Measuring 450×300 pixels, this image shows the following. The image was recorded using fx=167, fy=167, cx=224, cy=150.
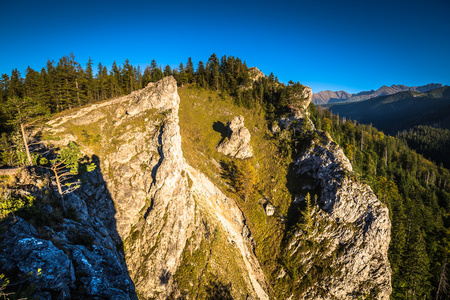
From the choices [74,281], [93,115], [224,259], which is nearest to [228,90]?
[93,115]

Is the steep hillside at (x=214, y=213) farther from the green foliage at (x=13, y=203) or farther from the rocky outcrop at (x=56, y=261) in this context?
the rocky outcrop at (x=56, y=261)

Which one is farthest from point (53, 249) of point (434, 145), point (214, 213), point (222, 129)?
point (434, 145)

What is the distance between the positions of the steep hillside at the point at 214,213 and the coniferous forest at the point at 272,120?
1073 centimetres

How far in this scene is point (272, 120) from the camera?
68000mm

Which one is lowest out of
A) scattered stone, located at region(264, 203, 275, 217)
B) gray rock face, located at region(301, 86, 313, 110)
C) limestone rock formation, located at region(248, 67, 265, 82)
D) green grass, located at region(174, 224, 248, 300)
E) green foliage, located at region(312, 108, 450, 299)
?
green foliage, located at region(312, 108, 450, 299)

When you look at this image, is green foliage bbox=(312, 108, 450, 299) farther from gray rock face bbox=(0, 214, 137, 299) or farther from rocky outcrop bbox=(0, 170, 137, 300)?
rocky outcrop bbox=(0, 170, 137, 300)

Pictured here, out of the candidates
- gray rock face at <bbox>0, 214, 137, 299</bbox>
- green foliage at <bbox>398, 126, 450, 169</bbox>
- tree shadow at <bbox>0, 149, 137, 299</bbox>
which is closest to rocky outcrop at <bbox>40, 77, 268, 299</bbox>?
tree shadow at <bbox>0, 149, 137, 299</bbox>

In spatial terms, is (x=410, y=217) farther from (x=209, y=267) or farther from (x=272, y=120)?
(x=209, y=267)

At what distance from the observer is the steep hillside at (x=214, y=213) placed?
30078mm

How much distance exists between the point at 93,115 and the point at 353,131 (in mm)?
128169

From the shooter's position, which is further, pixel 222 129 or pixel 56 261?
pixel 222 129

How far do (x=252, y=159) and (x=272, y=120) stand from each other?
2284 centimetres

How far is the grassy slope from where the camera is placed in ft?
131

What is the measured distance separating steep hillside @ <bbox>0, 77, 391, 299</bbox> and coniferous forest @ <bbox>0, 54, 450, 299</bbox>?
35.2 ft
